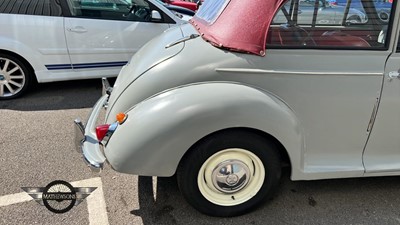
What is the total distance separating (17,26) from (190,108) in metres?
3.28

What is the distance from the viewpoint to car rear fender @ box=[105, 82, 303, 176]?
6.99 feet

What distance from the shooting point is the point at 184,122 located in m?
2.12

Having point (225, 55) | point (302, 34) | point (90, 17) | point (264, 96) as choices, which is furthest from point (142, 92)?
point (90, 17)

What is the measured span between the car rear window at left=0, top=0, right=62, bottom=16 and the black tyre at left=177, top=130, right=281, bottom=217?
3232 millimetres

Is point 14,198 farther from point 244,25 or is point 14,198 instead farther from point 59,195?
point 244,25

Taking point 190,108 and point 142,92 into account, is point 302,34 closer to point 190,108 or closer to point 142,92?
point 190,108

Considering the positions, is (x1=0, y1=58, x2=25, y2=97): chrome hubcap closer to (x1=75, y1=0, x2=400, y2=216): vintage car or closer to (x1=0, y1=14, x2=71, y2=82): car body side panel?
(x1=0, y1=14, x2=71, y2=82): car body side panel

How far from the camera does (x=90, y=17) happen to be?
4504 mm

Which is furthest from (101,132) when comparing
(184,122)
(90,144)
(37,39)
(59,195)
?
(37,39)

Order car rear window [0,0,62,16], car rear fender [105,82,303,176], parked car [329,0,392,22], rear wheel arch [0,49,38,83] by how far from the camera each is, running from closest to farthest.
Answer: car rear fender [105,82,303,176]
parked car [329,0,392,22]
car rear window [0,0,62,16]
rear wheel arch [0,49,38,83]

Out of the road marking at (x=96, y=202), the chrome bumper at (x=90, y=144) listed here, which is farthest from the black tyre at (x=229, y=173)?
the road marking at (x=96, y=202)

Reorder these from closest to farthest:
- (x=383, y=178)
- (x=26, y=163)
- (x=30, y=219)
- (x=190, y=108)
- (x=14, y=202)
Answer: (x=190, y=108) < (x=30, y=219) < (x=14, y=202) < (x=383, y=178) < (x=26, y=163)

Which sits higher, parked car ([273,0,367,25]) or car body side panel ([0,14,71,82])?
parked car ([273,0,367,25])

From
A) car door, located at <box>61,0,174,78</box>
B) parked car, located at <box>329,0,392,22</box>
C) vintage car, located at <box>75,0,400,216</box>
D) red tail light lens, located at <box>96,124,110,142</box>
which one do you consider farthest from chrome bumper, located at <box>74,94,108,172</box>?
car door, located at <box>61,0,174,78</box>
